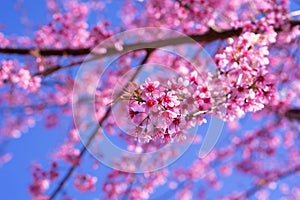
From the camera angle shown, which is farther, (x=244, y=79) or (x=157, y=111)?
(x=244, y=79)

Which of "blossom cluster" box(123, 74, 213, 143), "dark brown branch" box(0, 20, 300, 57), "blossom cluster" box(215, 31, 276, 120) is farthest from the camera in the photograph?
"dark brown branch" box(0, 20, 300, 57)

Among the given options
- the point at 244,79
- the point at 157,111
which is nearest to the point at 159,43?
the point at 244,79

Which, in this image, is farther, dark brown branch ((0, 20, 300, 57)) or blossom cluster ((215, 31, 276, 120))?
dark brown branch ((0, 20, 300, 57))

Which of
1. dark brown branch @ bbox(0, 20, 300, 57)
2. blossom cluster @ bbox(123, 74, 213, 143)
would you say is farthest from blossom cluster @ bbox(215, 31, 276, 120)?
dark brown branch @ bbox(0, 20, 300, 57)

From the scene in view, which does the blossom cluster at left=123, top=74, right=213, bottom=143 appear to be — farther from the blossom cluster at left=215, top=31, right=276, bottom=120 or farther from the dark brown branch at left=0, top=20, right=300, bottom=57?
the dark brown branch at left=0, top=20, right=300, bottom=57

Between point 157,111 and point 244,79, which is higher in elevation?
→ point 244,79

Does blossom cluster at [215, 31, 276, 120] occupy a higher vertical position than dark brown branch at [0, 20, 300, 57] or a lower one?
Answer: lower

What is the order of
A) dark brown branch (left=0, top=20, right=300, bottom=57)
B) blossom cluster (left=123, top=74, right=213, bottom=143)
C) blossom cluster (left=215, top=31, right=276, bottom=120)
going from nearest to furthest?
blossom cluster (left=123, top=74, right=213, bottom=143), blossom cluster (left=215, top=31, right=276, bottom=120), dark brown branch (left=0, top=20, right=300, bottom=57)

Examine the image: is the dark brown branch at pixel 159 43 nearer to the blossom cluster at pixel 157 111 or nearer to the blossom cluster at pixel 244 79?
the blossom cluster at pixel 244 79

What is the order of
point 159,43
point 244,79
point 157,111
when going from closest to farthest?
point 157,111
point 244,79
point 159,43

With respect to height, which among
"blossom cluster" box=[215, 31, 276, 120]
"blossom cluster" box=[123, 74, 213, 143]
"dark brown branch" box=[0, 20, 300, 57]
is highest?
"dark brown branch" box=[0, 20, 300, 57]

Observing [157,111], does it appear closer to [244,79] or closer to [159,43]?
[244,79]
